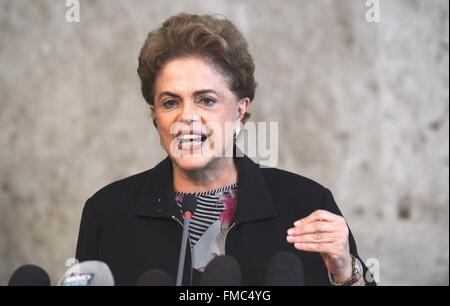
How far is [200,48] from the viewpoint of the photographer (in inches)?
60.0

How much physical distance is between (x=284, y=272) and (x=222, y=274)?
9 centimetres

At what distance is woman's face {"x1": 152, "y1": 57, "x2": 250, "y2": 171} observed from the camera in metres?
1.47

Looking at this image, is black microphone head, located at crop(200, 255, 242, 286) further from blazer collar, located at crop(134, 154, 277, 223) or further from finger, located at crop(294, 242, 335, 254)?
blazer collar, located at crop(134, 154, 277, 223)

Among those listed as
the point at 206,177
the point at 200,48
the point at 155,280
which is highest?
the point at 200,48

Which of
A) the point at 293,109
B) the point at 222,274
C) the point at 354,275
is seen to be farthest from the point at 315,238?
the point at 293,109

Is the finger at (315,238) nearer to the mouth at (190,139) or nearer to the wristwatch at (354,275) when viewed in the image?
the wristwatch at (354,275)

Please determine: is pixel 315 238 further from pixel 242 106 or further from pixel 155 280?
pixel 242 106

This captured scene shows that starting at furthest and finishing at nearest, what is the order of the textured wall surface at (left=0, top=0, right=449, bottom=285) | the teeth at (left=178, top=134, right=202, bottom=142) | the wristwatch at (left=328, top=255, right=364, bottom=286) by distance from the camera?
the textured wall surface at (left=0, top=0, right=449, bottom=285)
the teeth at (left=178, top=134, right=202, bottom=142)
the wristwatch at (left=328, top=255, right=364, bottom=286)

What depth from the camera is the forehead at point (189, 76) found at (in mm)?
1487

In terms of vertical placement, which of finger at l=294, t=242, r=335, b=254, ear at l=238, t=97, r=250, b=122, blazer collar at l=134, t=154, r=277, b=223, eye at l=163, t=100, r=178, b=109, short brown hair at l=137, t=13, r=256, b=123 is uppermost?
short brown hair at l=137, t=13, r=256, b=123

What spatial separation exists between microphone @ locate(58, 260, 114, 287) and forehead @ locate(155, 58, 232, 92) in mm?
673

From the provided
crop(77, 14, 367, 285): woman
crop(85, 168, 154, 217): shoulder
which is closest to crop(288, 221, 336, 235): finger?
crop(77, 14, 367, 285): woman

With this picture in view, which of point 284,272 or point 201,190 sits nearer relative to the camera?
point 284,272

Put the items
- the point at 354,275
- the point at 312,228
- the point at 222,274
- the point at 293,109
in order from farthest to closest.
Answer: the point at 293,109, the point at 354,275, the point at 312,228, the point at 222,274
